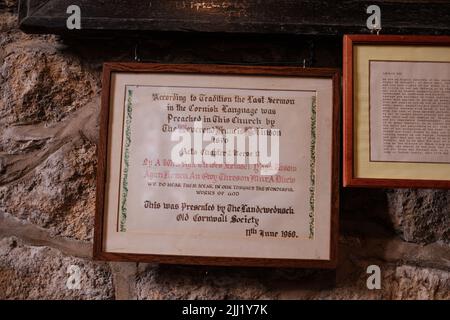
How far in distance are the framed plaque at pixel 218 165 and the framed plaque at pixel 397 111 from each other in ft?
0.11

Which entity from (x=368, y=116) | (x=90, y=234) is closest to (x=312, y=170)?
(x=368, y=116)

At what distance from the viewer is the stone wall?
0.77 m

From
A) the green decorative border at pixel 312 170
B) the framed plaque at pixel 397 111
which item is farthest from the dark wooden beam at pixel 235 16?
the green decorative border at pixel 312 170

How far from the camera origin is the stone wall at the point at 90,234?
768 mm

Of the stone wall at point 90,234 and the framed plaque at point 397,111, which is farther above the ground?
the framed plaque at point 397,111

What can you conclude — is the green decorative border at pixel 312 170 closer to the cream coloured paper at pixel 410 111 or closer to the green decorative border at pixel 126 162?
the cream coloured paper at pixel 410 111

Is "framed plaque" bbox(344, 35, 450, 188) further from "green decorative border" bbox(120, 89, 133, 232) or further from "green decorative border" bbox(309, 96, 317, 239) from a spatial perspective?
"green decorative border" bbox(120, 89, 133, 232)

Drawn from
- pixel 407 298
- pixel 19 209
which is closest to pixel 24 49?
pixel 19 209

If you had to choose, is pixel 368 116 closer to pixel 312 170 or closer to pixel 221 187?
pixel 312 170

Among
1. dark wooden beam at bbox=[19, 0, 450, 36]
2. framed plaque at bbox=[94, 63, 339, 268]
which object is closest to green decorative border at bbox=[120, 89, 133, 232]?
framed plaque at bbox=[94, 63, 339, 268]

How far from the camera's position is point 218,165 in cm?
76

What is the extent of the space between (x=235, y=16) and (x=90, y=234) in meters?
0.46

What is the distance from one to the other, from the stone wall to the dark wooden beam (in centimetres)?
12
